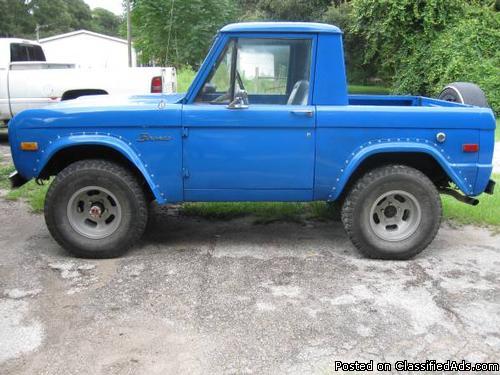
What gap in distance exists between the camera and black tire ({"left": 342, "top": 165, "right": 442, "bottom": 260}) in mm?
4500

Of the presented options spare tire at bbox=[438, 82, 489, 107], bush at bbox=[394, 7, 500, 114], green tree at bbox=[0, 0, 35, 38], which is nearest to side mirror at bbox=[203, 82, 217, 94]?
spare tire at bbox=[438, 82, 489, 107]

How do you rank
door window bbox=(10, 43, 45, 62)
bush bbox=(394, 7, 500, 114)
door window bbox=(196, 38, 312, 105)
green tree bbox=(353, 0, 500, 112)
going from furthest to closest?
green tree bbox=(353, 0, 500, 112) < bush bbox=(394, 7, 500, 114) < door window bbox=(10, 43, 45, 62) < door window bbox=(196, 38, 312, 105)

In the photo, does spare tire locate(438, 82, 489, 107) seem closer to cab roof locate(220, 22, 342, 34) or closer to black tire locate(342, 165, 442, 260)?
black tire locate(342, 165, 442, 260)

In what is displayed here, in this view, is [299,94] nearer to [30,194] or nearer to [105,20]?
[30,194]

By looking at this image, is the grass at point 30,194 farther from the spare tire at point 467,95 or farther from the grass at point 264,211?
the spare tire at point 467,95

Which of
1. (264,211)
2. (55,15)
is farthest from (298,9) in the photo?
(55,15)

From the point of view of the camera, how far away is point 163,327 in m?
3.42

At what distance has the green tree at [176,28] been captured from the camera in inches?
759

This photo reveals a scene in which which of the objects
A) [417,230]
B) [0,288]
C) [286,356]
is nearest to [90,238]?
[0,288]

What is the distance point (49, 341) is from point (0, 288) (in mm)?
1005

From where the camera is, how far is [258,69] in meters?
4.52

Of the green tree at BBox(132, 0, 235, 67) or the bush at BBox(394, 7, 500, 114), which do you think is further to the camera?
the green tree at BBox(132, 0, 235, 67)

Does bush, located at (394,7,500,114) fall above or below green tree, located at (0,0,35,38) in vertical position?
below

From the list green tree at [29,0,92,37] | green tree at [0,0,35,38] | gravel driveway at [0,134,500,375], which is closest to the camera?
gravel driveway at [0,134,500,375]
